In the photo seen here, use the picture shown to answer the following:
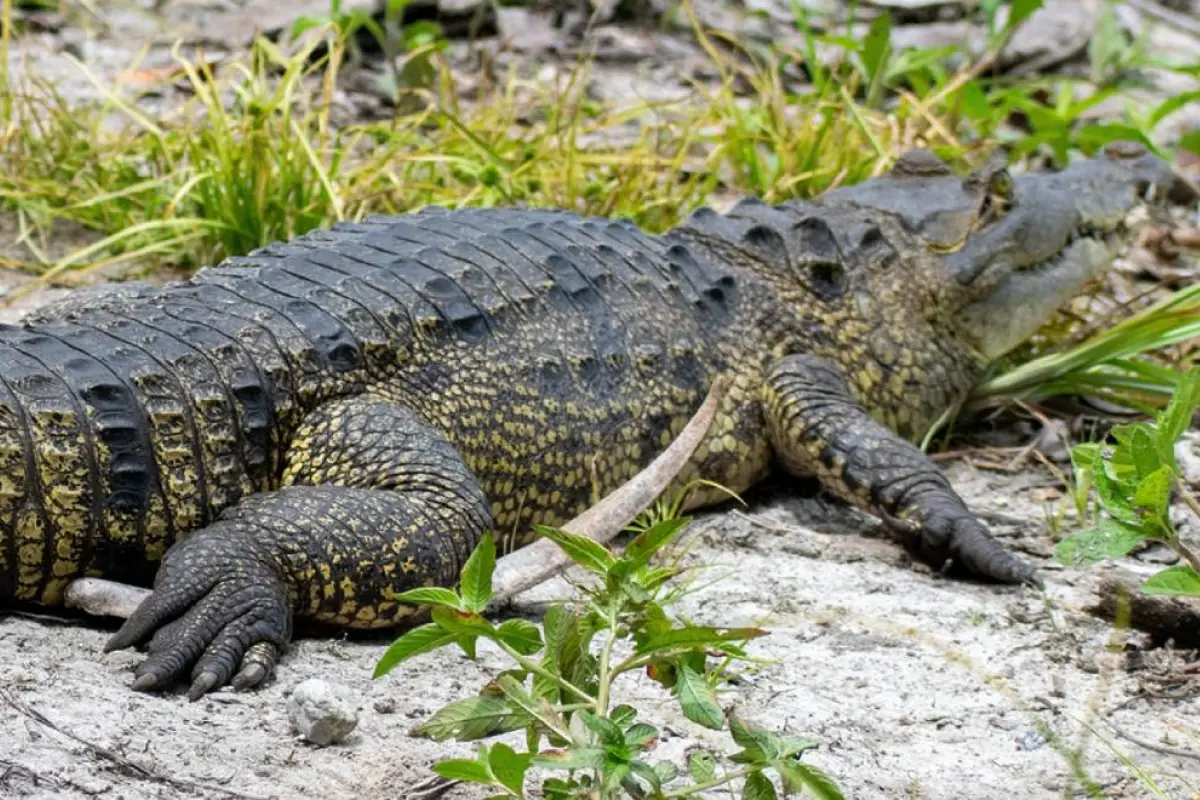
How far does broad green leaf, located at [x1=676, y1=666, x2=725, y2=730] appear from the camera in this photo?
98.3 inches

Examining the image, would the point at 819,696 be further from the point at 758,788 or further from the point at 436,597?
the point at 436,597

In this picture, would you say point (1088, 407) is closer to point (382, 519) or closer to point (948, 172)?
point (948, 172)

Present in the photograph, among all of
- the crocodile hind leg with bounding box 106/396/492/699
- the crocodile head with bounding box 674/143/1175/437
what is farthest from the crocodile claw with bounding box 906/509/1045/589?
the crocodile hind leg with bounding box 106/396/492/699

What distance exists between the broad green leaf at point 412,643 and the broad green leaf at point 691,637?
12.6 inches

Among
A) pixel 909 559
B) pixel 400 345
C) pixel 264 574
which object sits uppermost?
pixel 400 345

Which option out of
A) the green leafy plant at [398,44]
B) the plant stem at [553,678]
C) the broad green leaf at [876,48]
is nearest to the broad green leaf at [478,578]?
the plant stem at [553,678]

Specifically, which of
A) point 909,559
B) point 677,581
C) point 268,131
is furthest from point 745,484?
point 268,131

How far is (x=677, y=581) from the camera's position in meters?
3.95

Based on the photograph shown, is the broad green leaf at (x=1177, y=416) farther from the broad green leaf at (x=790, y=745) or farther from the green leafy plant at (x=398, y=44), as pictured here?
the green leafy plant at (x=398, y=44)

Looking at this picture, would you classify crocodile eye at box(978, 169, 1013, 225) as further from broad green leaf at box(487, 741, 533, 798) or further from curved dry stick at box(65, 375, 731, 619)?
broad green leaf at box(487, 741, 533, 798)

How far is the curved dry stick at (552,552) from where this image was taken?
3.35 m

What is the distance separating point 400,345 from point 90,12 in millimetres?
4939

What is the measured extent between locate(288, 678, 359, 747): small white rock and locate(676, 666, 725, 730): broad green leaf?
2.06ft

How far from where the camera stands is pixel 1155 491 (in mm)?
3045
